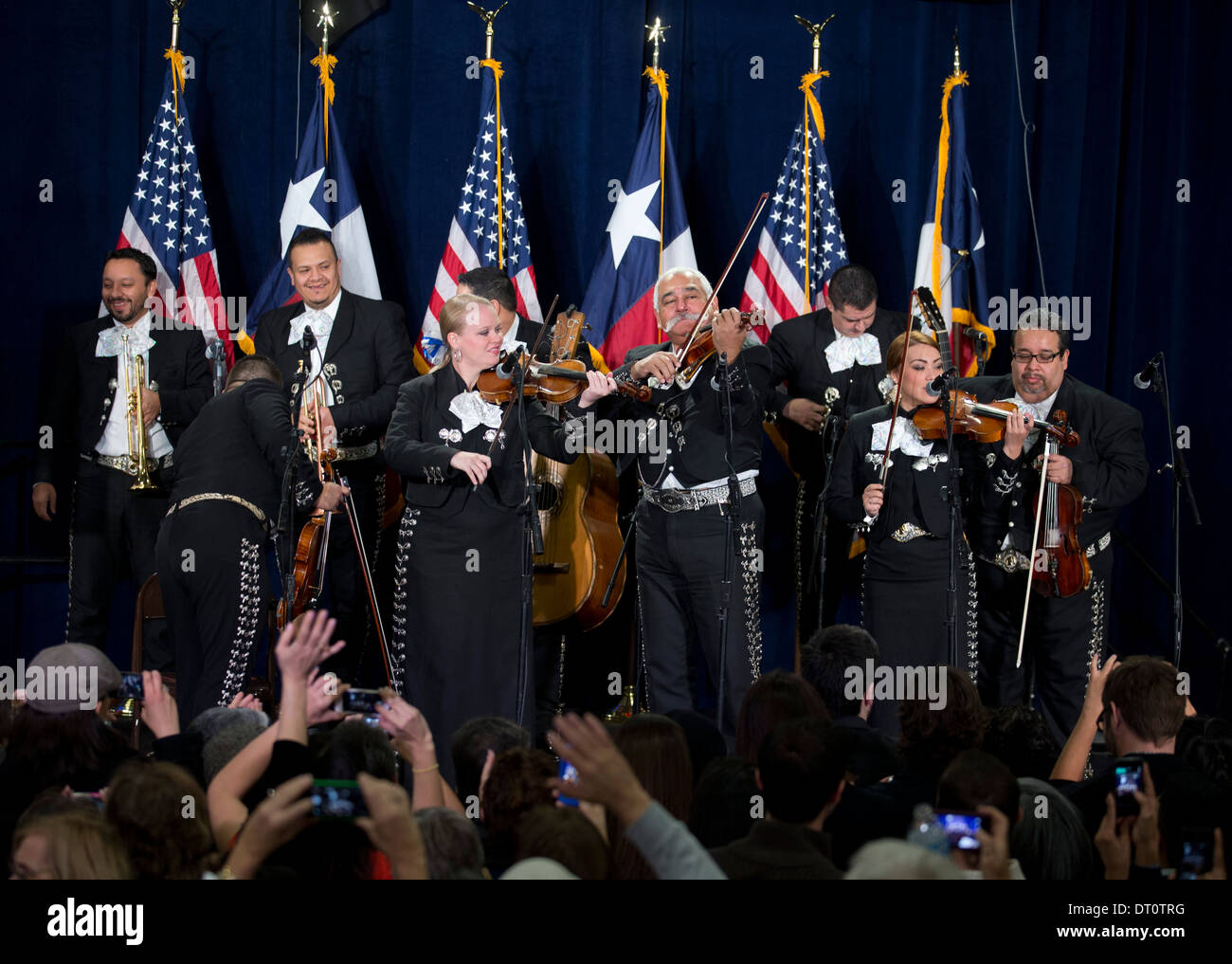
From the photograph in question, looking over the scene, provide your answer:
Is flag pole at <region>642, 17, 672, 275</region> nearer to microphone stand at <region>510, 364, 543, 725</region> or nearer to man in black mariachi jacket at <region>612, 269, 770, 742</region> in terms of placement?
man in black mariachi jacket at <region>612, 269, 770, 742</region>

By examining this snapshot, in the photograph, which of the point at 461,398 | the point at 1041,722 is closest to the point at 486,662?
the point at 461,398

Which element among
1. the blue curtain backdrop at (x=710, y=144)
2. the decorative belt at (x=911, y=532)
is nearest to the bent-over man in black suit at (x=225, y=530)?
the decorative belt at (x=911, y=532)

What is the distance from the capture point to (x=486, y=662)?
582cm

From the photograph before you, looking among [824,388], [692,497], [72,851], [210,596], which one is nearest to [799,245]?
[824,388]

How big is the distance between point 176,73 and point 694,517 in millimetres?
3861

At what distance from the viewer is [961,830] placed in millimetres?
2744

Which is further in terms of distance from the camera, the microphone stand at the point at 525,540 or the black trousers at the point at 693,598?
the black trousers at the point at 693,598

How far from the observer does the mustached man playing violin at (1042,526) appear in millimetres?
6328

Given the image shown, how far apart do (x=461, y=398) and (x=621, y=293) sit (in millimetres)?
2102

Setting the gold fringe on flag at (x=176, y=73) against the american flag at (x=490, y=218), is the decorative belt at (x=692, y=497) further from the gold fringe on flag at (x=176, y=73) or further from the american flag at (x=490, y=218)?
the gold fringe on flag at (x=176, y=73)

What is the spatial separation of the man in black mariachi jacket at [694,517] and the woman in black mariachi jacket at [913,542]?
46 cm

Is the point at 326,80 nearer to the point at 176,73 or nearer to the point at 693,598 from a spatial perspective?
the point at 176,73

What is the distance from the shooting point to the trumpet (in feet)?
23.0

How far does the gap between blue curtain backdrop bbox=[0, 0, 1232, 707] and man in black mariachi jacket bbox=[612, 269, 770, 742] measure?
7.60 ft
